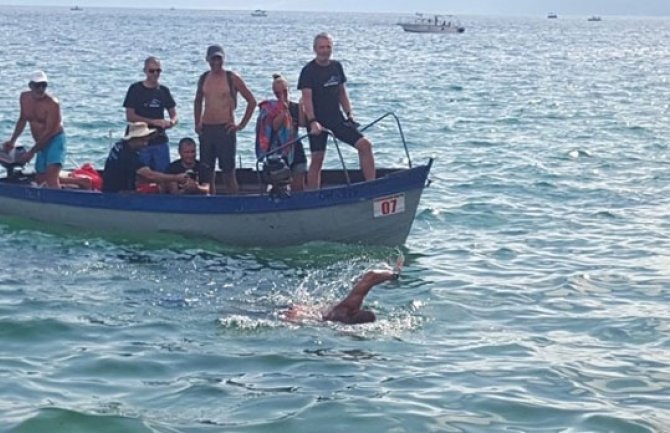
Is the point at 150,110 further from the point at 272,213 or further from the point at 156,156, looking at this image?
the point at 272,213

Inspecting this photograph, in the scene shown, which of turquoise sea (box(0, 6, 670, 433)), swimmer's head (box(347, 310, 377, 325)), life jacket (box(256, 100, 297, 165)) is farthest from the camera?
life jacket (box(256, 100, 297, 165))

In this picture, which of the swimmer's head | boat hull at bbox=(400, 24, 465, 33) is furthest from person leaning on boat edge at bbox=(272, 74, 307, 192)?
boat hull at bbox=(400, 24, 465, 33)

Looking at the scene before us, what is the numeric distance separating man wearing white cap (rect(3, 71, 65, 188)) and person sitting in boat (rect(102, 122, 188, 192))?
0.81m

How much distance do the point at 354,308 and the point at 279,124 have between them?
4.13 m

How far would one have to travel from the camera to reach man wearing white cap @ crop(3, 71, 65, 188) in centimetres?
1557

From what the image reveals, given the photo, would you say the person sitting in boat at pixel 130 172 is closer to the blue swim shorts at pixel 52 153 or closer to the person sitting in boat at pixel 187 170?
the person sitting in boat at pixel 187 170

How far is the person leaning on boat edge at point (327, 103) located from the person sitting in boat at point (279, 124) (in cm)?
27

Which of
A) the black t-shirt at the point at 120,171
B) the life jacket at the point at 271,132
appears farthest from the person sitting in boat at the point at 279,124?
the black t-shirt at the point at 120,171

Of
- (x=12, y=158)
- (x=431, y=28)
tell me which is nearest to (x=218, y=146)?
(x=12, y=158)

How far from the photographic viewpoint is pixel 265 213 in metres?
14.8

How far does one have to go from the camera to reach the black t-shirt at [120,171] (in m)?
15.1

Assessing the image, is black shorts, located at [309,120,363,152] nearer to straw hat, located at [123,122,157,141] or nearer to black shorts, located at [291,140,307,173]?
black shorts, located at [291,140,307,173]

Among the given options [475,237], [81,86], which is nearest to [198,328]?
[475,237]

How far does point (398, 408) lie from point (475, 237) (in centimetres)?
701
